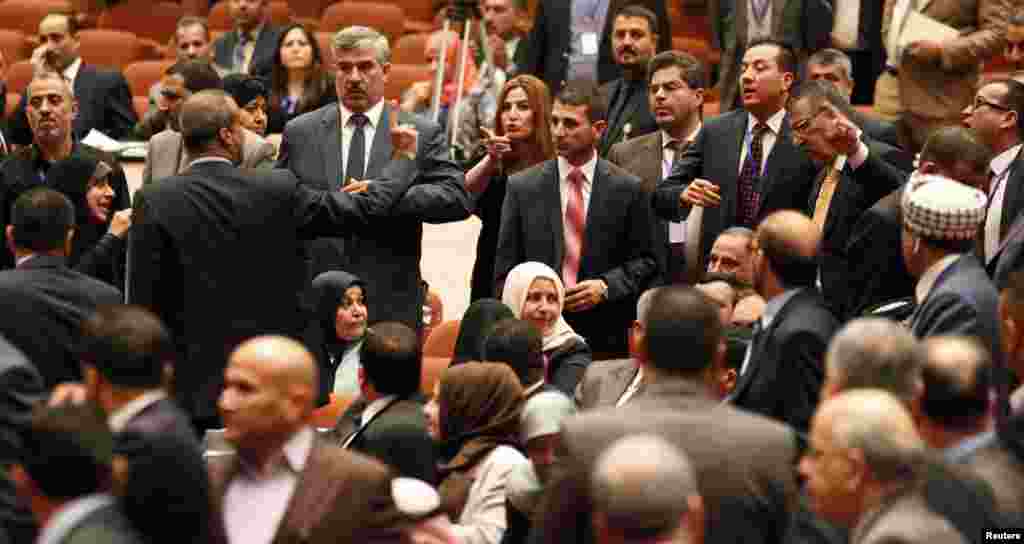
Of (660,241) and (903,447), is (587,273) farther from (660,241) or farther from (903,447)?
(903,447)

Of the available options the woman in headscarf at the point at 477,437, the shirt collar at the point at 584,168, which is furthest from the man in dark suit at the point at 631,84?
the woman in headscarf at the point at 477,437

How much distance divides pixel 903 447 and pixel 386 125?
357 centimetres

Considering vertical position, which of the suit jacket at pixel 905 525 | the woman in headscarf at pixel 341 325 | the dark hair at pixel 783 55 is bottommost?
the woman in headscarf at pixel 341 325

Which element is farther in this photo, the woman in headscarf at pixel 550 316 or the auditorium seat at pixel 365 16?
the auditorium seat at pixel 365 16

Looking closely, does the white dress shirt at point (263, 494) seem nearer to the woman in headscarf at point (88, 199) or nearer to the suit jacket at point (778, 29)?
the woman in headscarf at point (88, 199)

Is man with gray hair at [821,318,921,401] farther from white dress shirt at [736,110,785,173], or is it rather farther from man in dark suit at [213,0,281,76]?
man in dark suit at [213,0,281,76]

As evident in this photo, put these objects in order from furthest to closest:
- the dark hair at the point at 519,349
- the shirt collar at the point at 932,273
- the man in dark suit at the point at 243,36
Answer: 1. the man in dark suit at the point at 243,36
2. the dark hair at the point at 519,349
3. the shirt collar at the point at 932,273

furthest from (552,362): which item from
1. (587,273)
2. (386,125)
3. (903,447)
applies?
(903,447)

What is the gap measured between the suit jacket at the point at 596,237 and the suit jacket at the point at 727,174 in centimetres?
12

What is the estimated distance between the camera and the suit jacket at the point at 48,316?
18.6 ft

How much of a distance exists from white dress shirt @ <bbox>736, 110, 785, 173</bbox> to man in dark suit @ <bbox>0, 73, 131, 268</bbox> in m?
2.29

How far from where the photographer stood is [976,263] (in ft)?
17.6

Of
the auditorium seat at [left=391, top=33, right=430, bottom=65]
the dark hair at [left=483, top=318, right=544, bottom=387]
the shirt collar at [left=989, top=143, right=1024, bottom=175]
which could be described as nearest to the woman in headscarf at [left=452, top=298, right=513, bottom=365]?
the dark hair at [left=483, top=318, right=544, bottom=387]

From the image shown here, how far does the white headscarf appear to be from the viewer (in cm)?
676
